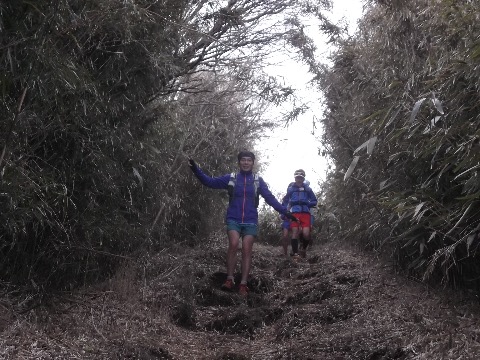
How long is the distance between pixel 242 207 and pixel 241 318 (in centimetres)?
159

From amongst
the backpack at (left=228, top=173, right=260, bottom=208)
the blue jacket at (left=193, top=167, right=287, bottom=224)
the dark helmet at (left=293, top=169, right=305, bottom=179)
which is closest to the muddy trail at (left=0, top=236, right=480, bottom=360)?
the blue jacket at (left=193, top=167, right=287, bottom=224)

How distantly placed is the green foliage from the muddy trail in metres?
0.37

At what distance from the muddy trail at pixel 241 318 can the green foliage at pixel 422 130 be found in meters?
0.37

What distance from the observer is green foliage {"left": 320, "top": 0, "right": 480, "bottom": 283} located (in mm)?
3783

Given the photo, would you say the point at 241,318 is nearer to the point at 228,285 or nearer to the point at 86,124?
the point at 228,285

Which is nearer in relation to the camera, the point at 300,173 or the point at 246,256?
the point at 246,256

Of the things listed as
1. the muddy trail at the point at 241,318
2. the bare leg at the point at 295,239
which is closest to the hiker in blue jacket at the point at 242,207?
the muddy trail at the point at 241,318

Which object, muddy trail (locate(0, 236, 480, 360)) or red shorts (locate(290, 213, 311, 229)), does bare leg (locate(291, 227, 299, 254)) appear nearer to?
red shorts (locate(290, 213, 311, 229))

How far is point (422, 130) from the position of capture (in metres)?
4.34

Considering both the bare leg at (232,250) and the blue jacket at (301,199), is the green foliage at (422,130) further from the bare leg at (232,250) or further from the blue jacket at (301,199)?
the blue jacket at (301,199)

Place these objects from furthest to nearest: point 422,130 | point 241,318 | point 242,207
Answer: point 242,207
point 241,318
point 422,130

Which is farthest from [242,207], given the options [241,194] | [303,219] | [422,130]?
[422,130]

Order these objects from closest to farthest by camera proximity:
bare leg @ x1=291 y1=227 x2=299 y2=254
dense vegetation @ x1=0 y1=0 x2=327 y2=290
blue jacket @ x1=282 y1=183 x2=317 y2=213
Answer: dense vegetation @ x1=0 y1=0 x2=327 y2=290 → bare leg @ x1=291 y1=227 x2=299 y2=254 → blue jacket @ x1=282 y1=183 x2=317 y2=213

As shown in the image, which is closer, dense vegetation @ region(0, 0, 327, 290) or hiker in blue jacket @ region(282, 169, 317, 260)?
dense vegetation @ region(0, 0, 327, 290)
